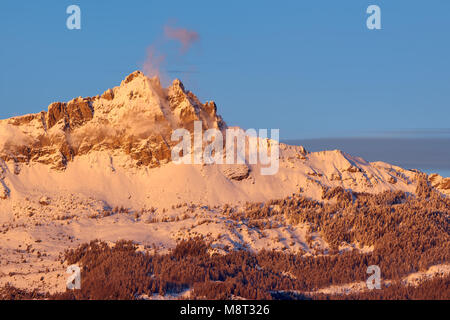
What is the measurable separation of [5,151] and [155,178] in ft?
94.9

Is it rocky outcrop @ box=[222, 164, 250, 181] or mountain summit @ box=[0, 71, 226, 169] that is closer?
rocky outcrop @ box=[222, 164, 250, 181]

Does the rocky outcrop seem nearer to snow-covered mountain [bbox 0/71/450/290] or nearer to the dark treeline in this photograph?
snow-covered mountain [bbox 0/71/450/290]

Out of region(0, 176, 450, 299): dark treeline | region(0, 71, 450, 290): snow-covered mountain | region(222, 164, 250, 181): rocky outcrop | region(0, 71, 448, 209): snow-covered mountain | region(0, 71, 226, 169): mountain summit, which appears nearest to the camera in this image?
region(0, 176, 450, 299): dark treeline

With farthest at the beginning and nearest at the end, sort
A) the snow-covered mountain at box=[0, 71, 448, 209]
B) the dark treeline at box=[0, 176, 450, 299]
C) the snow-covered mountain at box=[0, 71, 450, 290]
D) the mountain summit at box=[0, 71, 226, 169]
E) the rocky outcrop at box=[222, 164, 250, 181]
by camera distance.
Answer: the mountain summit at box=[0, 71, 226, 169]
the rocky outcrop at box=[222, 164, 250, 181]
the snow-covered mountain at box=[0, 71, 448, 209]
the snow-covered mountain at box=[0, 71, 450, 290]
the dark treeline at box=[0, 176, 450, 299]

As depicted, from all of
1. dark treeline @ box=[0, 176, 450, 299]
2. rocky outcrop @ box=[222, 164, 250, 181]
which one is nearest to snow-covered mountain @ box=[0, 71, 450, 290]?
rocky outcrop @ box=[222, 164, 250, 181]

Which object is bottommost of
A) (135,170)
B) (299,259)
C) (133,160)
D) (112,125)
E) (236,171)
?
(299,259)

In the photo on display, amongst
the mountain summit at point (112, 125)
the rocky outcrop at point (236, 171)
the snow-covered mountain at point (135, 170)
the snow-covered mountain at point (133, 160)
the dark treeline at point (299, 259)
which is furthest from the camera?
the mountain summit at point (112, 125)

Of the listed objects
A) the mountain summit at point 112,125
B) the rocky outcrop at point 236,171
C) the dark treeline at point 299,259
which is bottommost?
the dark treeline at point 299,259

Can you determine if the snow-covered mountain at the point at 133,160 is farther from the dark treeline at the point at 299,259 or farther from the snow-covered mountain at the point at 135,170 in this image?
the dark treeline at the point at 299,259

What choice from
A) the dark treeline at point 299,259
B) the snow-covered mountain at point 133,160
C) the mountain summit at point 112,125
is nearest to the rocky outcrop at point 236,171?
the snow-covered mountain at point 133,160

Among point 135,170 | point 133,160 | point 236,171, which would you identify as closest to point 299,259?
point 236,171

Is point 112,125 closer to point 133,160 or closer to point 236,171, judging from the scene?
point 133,160

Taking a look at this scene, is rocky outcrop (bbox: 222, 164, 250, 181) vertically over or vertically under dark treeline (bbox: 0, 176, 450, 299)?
over

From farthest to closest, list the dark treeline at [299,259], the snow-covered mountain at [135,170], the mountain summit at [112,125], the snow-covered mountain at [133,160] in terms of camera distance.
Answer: the mountain summit at [112,125], the snow-covered mountain at [133,160], the snow-covered mountain at [135,170], the dark treeline at [299,259]
